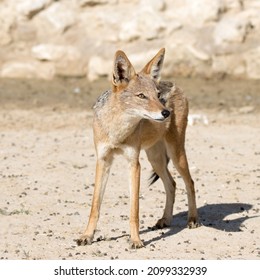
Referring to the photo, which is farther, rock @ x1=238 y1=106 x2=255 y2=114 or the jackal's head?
rock @ x1=238 y1=106 x2=255 y2=114

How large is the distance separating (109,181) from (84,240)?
2.88 m

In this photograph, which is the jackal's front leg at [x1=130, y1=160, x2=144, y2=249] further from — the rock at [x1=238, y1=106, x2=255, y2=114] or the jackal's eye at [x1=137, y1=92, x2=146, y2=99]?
the rock at [x1=238, y1=106, x2=255, y2=114]

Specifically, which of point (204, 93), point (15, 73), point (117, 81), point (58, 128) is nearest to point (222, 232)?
point (117, 81)

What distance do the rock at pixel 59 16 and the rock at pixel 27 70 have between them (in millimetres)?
827

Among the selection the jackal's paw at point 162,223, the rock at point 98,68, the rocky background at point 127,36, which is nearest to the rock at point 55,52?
the rocky background at point 127,36

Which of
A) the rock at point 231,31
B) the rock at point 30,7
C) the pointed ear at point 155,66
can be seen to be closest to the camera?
the pointed ear at point 155,66

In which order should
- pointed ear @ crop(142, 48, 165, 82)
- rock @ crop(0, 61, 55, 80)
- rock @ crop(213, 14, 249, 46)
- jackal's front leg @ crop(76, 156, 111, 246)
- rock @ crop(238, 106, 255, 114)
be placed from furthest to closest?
1. rock @ crop(0, 61, 55, 80)
2. rock @ crop(213, 14, 249, 46)
3. rock @ crop(238, 106, 255, 114)
4. pointed ear @ crop(142, 48, 165, 82)
5. jackal's front leg @ crop(76, 156, 111, 246)

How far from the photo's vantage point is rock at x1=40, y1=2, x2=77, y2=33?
59.7 ft

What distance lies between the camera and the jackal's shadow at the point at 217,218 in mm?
9516

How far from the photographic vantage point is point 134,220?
872 centimetres

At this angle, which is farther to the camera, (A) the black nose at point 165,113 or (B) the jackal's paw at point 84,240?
(B) the jackal's paw at point 84,240

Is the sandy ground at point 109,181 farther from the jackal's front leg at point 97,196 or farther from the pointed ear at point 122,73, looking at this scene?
the pointed ear at point 122,73

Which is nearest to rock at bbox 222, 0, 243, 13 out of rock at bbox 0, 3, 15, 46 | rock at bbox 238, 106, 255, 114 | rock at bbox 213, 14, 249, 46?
rock at bbox 213, 14, 249, 46

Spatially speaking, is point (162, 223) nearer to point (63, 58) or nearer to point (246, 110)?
point (246, 110)
